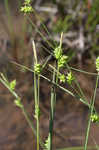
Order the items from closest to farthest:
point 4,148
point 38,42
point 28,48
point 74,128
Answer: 1. point 4,148
2. point 74,128
3. point 38,42
4. point 28,48

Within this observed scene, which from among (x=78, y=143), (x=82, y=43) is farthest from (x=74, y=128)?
(x=82, y=43)

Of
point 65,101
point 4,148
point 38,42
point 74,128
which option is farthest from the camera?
point 38,42

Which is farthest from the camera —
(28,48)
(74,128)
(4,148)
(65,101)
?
(28,48)

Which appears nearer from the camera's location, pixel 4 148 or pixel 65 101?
pixel 4 148

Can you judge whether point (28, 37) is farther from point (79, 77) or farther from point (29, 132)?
point (29, 132)

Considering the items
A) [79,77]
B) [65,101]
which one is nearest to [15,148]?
[65,101]

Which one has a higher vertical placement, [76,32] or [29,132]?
[76,32]

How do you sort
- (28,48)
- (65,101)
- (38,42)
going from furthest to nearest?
1. (28,48)
2. (38,42)
3. (65,101)

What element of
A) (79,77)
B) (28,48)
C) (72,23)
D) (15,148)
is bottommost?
(15,148)

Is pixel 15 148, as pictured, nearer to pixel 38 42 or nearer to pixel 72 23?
pixel 38 42
